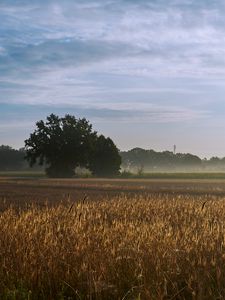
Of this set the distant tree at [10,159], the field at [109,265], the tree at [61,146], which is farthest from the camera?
the distant tree at [10,159]

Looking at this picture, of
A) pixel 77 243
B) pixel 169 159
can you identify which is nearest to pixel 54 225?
pixel 77 243

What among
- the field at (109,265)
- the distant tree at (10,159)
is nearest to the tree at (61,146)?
the distant tree at (10,159)

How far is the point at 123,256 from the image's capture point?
9484 mm

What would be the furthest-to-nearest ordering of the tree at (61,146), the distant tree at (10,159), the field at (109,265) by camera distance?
the distant tree at (10,159), the tree at (61,146), the field at (109,265)

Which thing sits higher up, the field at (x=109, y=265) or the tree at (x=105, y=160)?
the tree at (x=105, y=160)

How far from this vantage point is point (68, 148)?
274 ft

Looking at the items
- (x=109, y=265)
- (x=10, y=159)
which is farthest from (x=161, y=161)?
(x=109, y=265)

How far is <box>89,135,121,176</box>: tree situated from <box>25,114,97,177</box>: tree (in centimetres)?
189

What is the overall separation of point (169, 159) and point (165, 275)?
166m

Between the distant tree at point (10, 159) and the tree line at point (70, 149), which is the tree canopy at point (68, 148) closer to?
the tree line at point (70, 149)

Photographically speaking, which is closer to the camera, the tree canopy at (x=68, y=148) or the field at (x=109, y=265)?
the field at (x=109, y=265)

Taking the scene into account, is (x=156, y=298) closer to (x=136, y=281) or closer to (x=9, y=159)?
(x=136, y=281)

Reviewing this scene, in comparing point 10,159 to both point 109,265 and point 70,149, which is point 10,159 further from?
point 109,265

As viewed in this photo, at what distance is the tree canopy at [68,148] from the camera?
273ft
